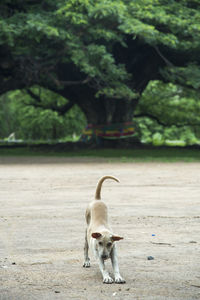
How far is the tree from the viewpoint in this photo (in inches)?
834

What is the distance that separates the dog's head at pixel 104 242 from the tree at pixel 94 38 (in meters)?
15.9

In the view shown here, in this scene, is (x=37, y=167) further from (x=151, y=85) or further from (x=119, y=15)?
(x=151, y=85)

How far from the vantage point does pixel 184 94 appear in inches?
1363

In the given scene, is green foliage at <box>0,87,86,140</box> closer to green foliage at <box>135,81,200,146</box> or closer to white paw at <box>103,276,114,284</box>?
green foliage at <box>135,81,200,146</box>

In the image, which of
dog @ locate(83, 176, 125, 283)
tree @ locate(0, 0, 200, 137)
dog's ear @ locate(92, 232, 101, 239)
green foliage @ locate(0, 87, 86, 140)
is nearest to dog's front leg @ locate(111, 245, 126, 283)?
dog @ locate(83, 176, 125, 283)

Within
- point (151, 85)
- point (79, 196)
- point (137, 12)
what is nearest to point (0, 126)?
point (151, 85)

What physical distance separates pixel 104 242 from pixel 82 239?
6.47 ft

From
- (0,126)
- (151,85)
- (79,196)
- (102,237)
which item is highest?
(102,237)

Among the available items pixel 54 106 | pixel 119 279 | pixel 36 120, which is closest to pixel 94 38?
pixel 54 106

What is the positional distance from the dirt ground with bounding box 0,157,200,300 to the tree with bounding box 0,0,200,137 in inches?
318

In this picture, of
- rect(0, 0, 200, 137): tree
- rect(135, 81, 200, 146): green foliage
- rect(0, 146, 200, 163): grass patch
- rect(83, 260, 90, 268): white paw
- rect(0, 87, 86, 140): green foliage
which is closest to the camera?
rect(83, 260, 90, 268): white paw

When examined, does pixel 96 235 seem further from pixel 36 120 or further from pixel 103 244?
pixel 36 120

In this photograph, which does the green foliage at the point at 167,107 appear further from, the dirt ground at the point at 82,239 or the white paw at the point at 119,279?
the white paw at the point at 119,279

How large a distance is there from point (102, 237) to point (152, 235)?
2285mm
